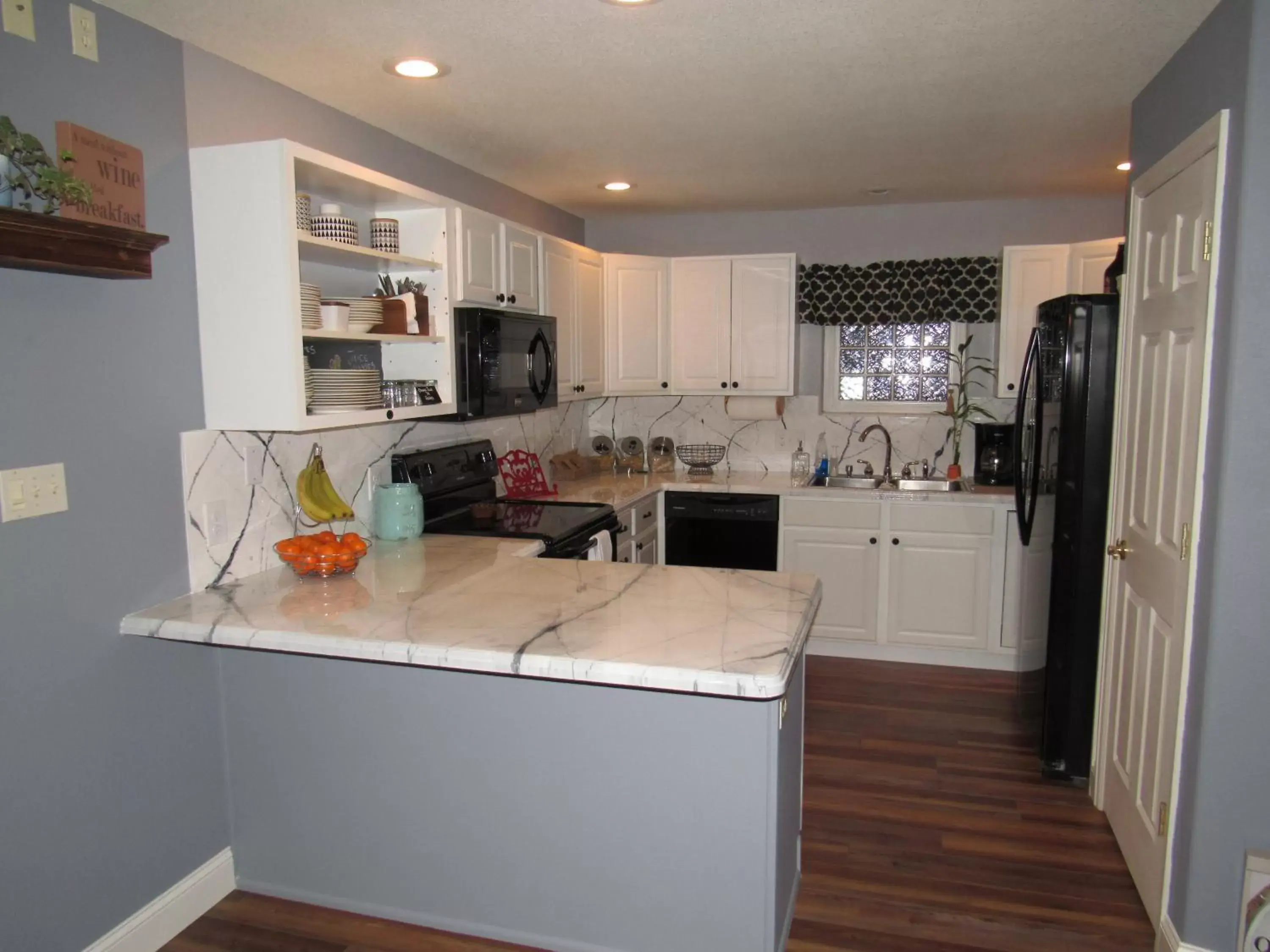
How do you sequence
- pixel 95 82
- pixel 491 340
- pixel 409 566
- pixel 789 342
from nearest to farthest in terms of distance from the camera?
pixel 95 82
pixel 409 566
pixel 491 340
pixel 789 342

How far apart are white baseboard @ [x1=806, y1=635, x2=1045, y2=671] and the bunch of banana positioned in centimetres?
249

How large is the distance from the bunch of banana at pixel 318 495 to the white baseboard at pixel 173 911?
1.01 meters

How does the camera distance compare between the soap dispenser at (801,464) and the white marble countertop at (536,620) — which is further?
the soap dispenser at (801,464)

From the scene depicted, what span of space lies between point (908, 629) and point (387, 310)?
300 cm

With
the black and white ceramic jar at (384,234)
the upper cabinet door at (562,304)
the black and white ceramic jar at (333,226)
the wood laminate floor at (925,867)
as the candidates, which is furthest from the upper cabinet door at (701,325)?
the black and white ceramic jar at (333,226)

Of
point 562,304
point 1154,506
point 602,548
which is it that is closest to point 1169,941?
point 1154,506

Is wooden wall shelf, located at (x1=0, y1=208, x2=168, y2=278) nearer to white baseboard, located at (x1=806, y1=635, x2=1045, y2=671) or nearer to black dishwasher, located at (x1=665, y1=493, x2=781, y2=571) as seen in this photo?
black dishwasher, located at (x1=665, y1=493, x2=781, y2=571)

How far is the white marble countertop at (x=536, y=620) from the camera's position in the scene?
1.81 m

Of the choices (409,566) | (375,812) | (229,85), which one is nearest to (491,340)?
(409,566)

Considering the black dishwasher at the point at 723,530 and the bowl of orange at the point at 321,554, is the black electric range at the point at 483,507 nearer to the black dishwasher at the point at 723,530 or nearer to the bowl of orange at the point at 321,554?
the bowl of orange at the point at 321,554

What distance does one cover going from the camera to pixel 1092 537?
9.72ft

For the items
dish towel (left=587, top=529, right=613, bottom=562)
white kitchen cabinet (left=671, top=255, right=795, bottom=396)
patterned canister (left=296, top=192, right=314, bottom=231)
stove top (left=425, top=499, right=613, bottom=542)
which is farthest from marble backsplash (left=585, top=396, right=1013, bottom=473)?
patterned canister (left=296, top=192, right=314, bottom=231)

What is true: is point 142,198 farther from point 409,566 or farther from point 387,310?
point 409,566

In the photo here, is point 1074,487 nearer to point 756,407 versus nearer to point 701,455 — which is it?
point 756,407
